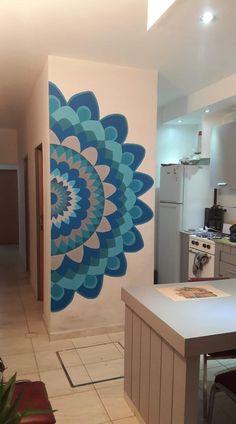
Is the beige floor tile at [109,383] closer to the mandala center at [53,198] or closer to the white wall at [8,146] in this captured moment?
the mandala center at [53,198]

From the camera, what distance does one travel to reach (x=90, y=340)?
336cm

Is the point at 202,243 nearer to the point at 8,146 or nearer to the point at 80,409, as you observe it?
the point at 80,409

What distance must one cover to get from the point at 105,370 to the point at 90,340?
0.58m

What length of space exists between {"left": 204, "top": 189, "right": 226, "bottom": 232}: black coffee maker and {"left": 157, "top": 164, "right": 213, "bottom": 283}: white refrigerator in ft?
0.28

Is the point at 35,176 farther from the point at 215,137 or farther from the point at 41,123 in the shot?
the point at 215,137

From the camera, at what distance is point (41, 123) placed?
3580 mm

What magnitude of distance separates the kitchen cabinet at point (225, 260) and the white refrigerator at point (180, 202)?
0.83 metres

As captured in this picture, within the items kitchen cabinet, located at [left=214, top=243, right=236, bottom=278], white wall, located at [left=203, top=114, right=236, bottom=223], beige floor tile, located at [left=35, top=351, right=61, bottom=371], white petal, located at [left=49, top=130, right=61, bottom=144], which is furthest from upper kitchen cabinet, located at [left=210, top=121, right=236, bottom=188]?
beige floor tile, located at [left=35, top=351, right=61, bottom=371]

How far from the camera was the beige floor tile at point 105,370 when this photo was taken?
2717mm

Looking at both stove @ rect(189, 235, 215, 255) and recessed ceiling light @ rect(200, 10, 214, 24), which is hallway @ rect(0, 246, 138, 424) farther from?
recessed ceiling light @ rect(200, 10, 214, 24)

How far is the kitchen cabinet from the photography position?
355 cm

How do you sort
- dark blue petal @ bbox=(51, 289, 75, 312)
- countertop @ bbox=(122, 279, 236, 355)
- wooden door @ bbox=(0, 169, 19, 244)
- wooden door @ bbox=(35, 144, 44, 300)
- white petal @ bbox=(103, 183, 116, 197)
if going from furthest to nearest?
wooden door @ bbox=(0, 169, 19, 244)
wooden door @ bbox=(35, 144, 44, 300)
white petal @ bbox=(103, 183, 116, 197)
dark blue petal @ bbox=(51, 289, 75, 312)
countertop @ bbox=(122, 279, 236, 355)

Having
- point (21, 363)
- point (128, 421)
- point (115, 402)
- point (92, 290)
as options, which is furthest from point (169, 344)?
point (92, 290)

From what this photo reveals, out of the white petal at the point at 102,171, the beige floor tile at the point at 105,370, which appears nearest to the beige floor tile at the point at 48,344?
the beige floor tile at the point at 105,370
